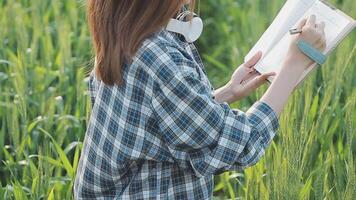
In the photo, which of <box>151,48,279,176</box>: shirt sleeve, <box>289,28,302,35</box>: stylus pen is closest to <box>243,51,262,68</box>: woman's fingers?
<box>289,28,302,35</box>: stylus pen

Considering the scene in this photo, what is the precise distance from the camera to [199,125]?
2076 millimetres

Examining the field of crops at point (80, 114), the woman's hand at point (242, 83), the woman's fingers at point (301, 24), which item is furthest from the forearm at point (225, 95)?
the woman's fingers at point (301, 24)

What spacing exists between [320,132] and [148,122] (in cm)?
117

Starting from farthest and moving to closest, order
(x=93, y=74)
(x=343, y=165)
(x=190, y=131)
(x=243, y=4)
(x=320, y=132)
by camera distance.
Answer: (x=243, y=4), (x=320, y=132), (x=343, y=165), (x=93, y=74), (x=190, y=131)

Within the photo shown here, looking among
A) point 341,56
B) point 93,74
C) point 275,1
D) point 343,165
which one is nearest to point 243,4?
point 275,1

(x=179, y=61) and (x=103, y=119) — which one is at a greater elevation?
(x=179, y=61)

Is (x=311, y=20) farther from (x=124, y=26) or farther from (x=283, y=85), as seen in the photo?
(x=124, y=26)

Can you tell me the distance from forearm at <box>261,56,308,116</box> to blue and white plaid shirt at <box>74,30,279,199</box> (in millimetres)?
21

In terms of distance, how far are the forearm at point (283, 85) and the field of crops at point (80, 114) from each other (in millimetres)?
303

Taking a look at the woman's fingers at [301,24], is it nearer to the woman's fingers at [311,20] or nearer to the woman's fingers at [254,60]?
the woman's fingers at [311,20]

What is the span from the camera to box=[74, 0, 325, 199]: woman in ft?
6.81

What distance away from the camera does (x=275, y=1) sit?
13.4ft

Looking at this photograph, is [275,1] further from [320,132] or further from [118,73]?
[118,73]

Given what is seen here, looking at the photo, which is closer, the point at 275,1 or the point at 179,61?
the point at 179,61
